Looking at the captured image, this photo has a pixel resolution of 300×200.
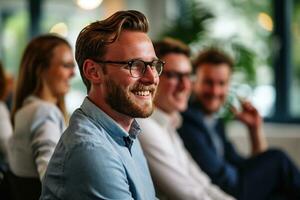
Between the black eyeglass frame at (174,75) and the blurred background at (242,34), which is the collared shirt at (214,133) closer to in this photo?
the black eyeglass frame at (174,75)

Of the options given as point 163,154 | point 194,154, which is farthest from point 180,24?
point 163,154

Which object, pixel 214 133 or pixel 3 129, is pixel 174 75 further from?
pixel 3 129

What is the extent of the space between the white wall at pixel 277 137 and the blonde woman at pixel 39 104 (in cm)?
318

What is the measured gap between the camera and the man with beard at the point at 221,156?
2.99m

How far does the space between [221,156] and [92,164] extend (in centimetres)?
217

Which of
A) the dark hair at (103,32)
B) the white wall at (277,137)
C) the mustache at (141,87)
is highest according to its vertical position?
the dark hair at (103,32)

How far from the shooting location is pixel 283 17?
5707 mm

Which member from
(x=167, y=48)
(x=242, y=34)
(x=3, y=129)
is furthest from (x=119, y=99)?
(x=242, y=34)

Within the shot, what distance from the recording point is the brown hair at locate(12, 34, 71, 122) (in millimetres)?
2484

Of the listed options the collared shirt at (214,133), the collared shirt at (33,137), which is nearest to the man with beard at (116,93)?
the collared shirt at (33,137)

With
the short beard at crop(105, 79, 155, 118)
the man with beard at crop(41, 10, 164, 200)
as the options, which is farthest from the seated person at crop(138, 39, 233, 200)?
the short beard at crop(105, 79, 155, 118)

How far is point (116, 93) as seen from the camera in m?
1.64

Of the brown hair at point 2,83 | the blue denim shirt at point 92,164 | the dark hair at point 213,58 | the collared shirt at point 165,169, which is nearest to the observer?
the blue denim shirt at point 92,164

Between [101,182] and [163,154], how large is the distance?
1042mm
